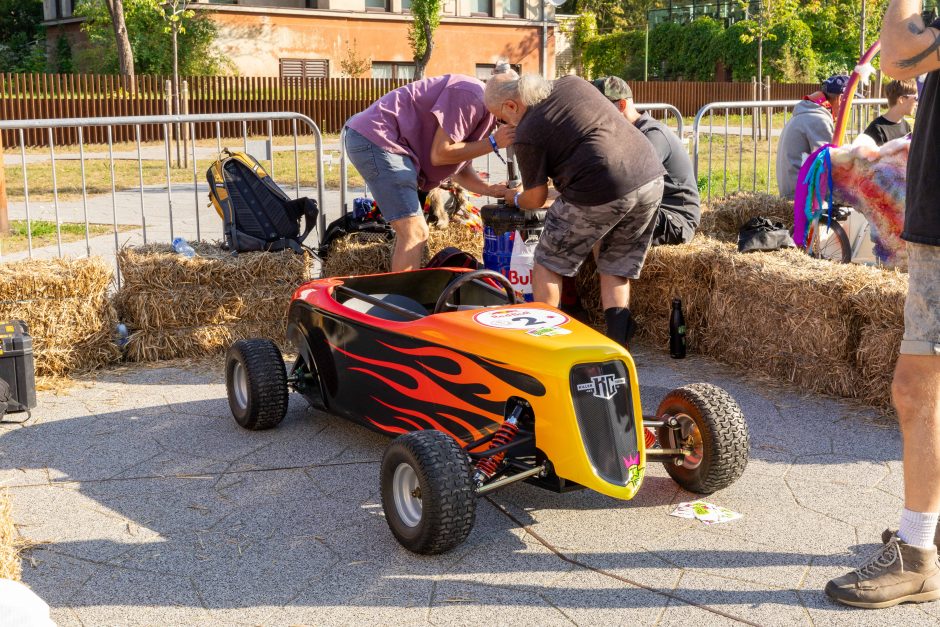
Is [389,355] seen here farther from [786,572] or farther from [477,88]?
[477,88]

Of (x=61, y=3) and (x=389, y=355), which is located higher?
(x=61, y=3)

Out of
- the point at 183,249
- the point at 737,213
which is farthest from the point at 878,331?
the point at 183,249

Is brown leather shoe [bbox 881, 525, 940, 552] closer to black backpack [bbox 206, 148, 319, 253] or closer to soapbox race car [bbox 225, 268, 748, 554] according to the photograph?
soapbox race car [bbox 225, 268, 748, 554]

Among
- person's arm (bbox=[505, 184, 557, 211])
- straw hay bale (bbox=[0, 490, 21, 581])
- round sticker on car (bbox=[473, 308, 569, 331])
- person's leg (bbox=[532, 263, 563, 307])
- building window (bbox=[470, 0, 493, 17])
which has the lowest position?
straw hay bale (bbox=[0, 490, 21, 581])

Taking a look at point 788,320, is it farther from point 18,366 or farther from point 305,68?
point 305,68

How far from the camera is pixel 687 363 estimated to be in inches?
256

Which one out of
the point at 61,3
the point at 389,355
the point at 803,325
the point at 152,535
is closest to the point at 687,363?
the point at 803,325

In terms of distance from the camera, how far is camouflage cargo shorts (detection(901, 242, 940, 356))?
3367 mm

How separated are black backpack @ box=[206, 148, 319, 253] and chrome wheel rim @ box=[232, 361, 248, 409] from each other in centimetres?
161

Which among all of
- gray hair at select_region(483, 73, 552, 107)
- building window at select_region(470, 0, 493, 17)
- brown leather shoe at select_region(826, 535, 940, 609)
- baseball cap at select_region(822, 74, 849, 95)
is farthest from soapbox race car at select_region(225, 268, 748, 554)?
building window at select_region(470, 0, 493, 17)

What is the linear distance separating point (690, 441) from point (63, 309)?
376cm

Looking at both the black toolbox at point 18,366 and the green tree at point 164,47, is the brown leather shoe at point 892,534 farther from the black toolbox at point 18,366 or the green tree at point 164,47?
the green tree at point 164,47

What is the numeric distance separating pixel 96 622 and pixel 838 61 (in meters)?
35.5

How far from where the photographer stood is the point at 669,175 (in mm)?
6699
